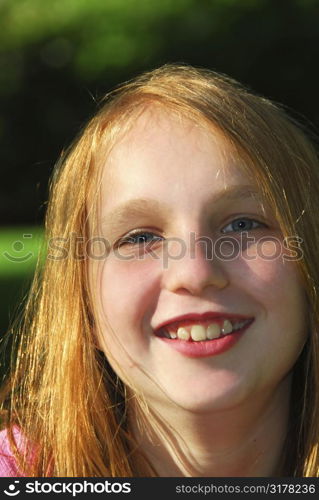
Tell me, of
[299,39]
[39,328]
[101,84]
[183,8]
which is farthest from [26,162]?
[39,328]

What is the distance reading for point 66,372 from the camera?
2.09 meters

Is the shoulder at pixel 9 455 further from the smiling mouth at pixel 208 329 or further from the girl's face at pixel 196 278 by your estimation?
the smiling mouth at pixel 208 329

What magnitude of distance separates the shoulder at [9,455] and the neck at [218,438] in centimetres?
33

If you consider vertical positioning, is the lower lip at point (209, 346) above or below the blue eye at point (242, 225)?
below

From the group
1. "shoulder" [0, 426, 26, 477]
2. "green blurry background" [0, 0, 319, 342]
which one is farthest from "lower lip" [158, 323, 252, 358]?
"green blurry background" [0, 0, 319, 342]

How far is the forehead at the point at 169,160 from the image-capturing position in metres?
1.78

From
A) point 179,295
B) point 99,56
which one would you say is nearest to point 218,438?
point 179,295

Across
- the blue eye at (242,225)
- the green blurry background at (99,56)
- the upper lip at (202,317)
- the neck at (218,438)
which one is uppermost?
the green blurry background at (99,56)

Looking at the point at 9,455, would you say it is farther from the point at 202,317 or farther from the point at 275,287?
the point at 275,287

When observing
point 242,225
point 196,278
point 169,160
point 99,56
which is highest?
point 99,56

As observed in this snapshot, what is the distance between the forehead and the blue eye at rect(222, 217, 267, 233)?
0.31 feet

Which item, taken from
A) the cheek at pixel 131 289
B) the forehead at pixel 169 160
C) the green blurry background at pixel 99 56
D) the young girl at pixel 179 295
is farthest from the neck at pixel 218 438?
the green blurry background at pixel 99 56

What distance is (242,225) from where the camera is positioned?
185cm

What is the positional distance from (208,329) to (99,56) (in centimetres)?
572
